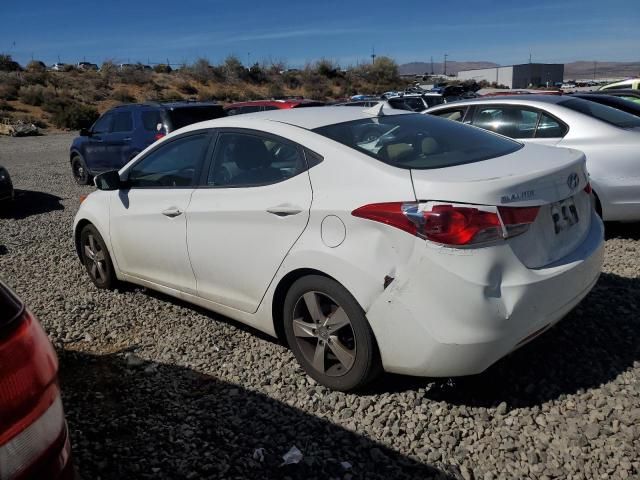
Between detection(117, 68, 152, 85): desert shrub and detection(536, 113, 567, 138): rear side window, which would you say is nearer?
detection(536, 113, 567, 138): rear side window

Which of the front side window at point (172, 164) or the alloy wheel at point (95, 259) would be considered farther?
the alloy wheel at point (95, 259)

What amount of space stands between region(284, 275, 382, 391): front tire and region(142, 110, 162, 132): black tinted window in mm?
7898

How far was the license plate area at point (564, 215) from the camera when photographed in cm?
305

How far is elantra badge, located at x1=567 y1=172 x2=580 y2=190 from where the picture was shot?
3.18m

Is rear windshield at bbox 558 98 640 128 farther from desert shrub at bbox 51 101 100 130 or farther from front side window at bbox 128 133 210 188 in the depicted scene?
desert shrub at bbox 51 101 100 130

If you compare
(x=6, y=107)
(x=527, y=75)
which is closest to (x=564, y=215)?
(x=6, y=107)

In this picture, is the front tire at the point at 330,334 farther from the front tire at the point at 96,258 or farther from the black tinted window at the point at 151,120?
the black tinted window at the point at 151,120

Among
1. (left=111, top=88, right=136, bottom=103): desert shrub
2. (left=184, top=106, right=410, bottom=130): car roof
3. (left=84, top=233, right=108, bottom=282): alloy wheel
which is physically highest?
(left=184, top=106, right=410, bottom=130): car roof

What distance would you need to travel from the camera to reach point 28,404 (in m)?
1.45

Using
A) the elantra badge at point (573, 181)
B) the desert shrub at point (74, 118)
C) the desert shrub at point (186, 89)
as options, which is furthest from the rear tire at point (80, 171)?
the desert shrub at point (186, 89)

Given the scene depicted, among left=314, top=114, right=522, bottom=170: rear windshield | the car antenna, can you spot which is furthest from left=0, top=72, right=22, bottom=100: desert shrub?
left=314, top=114, right=522, bottom=170: rear windshield

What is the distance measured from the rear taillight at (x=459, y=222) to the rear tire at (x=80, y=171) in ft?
35.5

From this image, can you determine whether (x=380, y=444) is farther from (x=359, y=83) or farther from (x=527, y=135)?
(x=359, y=83)

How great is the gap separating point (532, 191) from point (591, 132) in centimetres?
346
